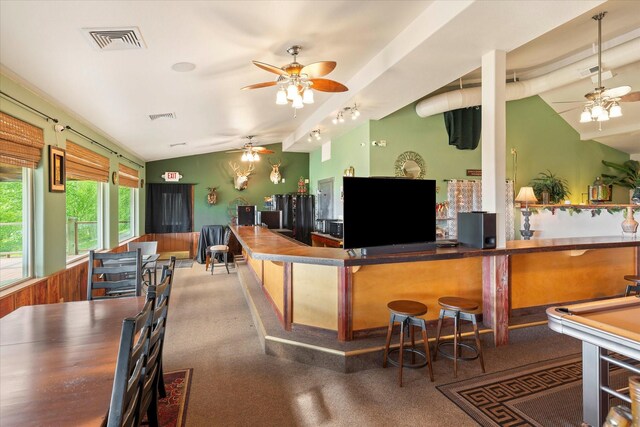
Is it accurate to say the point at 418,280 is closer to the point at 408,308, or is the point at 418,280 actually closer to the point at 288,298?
the point at 408,308

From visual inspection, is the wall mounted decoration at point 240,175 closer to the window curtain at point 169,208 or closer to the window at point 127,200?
the window curtain at point 169,208

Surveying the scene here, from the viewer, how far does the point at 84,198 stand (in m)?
4.86

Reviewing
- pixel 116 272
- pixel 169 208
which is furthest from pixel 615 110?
pixel 169 208

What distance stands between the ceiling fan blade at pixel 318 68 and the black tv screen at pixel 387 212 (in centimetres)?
100

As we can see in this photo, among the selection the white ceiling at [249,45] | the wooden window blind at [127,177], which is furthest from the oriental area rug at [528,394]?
the wooden window blind at [127,177]

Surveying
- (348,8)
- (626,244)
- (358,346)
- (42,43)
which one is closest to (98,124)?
(42,43)

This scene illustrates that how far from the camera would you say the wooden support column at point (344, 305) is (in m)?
2.91

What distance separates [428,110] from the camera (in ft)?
19.1

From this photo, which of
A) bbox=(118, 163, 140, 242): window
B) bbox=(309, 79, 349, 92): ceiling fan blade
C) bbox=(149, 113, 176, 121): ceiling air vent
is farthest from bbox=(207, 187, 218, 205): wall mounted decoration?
bbox=(309, 79, 349, 92): ceiling fan blade

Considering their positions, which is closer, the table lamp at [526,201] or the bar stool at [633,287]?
the bar stool at [633,287]

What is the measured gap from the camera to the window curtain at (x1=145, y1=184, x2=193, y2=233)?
846 centimetres

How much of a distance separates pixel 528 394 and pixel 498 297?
0.97 metres

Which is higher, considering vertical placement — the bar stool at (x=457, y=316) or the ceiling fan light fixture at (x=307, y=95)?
the ceiling fan light fixture at (x=307, y=95)

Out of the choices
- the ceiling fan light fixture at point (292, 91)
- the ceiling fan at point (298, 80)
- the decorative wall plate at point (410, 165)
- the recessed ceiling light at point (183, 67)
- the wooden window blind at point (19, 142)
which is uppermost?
the recessed ceiling light at point (183, 67)
